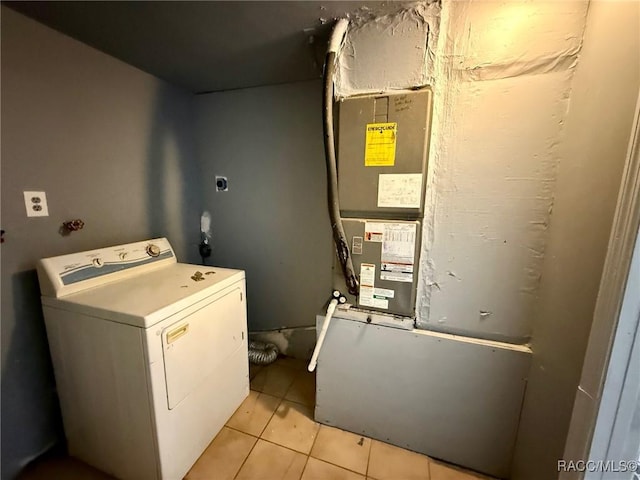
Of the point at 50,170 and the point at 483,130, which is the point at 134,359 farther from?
the point at 483,130

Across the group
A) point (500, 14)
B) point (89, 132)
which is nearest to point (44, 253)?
point (89, 132)

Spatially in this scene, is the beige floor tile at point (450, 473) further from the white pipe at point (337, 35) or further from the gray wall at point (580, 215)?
the white pipe at point (337, 35)

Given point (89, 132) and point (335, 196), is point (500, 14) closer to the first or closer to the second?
point (335, 196)

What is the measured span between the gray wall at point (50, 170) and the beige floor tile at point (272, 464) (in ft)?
3.40

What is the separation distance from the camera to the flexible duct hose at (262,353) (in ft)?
6.57

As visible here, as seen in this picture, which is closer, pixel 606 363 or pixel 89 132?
pixel 606 363

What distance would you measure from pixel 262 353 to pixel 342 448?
0.89m

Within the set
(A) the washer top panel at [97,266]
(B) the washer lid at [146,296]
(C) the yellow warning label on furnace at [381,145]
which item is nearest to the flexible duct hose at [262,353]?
(B) the washer lid at [146,296]

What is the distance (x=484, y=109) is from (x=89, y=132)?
1980 mm

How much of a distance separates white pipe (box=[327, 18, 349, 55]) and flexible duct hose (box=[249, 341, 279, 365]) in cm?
201

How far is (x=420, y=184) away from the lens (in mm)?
1142

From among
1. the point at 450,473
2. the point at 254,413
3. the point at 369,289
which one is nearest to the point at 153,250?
the point at 254,413

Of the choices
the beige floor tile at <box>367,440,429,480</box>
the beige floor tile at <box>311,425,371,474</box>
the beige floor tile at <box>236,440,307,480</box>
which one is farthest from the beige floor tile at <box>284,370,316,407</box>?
the beige floor tile at <box>367,440,429,480</box>

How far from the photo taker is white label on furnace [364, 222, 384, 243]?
48.7 inches
